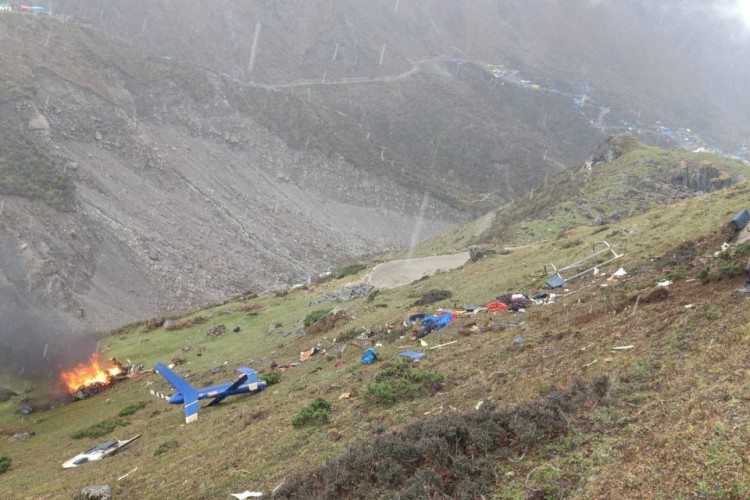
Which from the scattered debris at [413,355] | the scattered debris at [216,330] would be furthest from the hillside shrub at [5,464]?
the scattered debris at [216,330]

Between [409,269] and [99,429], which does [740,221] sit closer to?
[99,429]

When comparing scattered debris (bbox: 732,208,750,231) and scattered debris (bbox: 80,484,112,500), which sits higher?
scattered debris (bbox: 732,208,750,231)

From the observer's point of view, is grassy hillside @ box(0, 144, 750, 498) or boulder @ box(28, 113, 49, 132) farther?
boulder @ box(28, 113, 49, 132)

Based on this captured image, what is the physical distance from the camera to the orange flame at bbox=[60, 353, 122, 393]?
2394cm

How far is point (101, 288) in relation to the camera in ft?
152

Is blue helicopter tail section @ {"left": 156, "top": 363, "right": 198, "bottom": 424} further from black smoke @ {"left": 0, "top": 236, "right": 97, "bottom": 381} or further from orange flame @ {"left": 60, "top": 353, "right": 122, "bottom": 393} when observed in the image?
black smoke @ {"left": 0, "top": 236, "right": 97, "bottom": 381}

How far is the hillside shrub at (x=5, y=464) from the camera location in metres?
15.0

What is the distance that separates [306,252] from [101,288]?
97.9 ft

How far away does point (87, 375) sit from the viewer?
2466 centimetres

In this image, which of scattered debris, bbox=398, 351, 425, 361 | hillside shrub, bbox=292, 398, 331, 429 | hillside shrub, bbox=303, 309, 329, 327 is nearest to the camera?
hillside shrub, bbox=292, 398, 331, 429

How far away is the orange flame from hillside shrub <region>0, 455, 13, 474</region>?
8125 mm

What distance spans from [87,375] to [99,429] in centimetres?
853

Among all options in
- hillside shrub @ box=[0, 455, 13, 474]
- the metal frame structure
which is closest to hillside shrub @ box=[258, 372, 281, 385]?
hillside shrub @ box=[0, 455, 13, 474]

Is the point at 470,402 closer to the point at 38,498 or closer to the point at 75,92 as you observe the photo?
the point at 38,498
